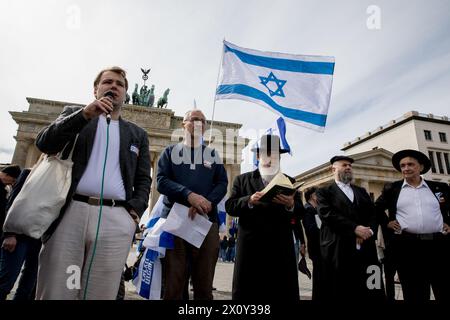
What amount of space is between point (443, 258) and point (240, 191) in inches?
104

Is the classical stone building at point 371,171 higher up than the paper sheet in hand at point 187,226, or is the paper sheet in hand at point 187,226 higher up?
the classical stone building at point 371,171

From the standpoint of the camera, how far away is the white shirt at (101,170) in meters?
1.92

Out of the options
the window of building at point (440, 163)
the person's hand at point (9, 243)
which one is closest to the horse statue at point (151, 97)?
the person's hand at point (9, 243)

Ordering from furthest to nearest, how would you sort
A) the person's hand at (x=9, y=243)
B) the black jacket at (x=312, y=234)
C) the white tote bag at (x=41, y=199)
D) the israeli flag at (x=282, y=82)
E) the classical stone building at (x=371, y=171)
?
1. the classical stone building at (x=371, y=171)
2. the israeli flag at (x=282, y=82)
3. the black jacket at (x=312, y=234)
4. the person's hand at (x=9, y=243)
5. the white tote bag at (x=41, y=199)

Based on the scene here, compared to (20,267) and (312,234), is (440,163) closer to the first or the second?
(312,234)

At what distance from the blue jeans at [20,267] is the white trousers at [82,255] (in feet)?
6.51

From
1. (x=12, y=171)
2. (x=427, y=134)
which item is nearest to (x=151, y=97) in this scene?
(x=12, y=171)

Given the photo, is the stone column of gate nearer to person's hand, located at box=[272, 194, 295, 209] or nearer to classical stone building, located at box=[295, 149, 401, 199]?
classical stone building, located at box=[295, 149, 401, 199]

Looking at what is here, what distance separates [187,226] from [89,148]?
3.81ft

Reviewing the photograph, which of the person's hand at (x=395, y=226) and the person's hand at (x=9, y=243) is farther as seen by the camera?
the person's hand at (x=395, y=226)

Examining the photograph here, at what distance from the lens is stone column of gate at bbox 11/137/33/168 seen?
96.2 feet

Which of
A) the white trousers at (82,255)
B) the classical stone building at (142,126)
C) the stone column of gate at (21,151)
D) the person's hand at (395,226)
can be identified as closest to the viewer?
the white trousers at (82,255)

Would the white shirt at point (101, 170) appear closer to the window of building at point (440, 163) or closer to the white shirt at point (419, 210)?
the white shirt at point (419, 210)

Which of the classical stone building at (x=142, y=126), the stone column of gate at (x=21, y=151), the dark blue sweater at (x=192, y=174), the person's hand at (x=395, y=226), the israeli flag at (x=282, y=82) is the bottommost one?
the person's hand at (x=395, y=226)
